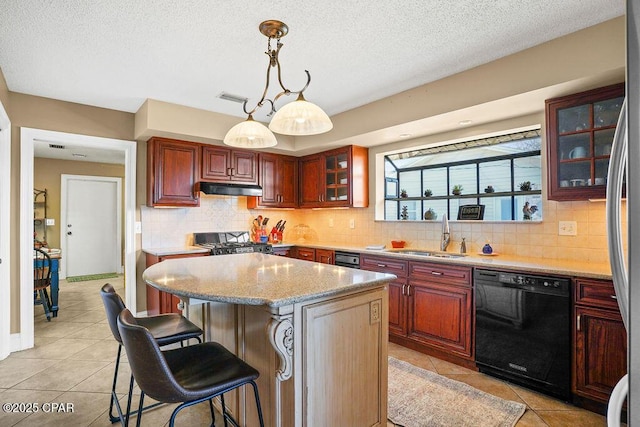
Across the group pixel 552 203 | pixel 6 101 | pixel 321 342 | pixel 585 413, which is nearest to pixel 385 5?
pixel 321 342

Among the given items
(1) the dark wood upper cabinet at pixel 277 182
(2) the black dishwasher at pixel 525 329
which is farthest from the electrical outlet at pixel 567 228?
(1) the dark wood upper cabinet at pixel 277 182

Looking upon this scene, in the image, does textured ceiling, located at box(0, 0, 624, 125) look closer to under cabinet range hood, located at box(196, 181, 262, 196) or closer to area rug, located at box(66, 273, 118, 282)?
under cabinet range hood, located at box(196, 181, 262, 196)

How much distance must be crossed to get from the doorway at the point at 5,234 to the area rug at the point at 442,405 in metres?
3.40

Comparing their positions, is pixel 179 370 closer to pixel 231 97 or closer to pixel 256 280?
pixel 256 280

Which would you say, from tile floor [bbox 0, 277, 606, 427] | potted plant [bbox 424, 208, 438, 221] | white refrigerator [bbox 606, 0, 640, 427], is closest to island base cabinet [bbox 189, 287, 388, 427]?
tile floor [bbox 0, 277, 606, 427]

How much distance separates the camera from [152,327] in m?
2.00

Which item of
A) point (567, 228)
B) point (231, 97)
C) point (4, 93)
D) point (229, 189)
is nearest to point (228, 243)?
point (229, 189)

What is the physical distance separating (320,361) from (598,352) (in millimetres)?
1830

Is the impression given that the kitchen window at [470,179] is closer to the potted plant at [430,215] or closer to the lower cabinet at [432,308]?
the potted plant at [430,215]

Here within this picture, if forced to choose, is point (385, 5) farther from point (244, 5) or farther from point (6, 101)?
point (6, 101)

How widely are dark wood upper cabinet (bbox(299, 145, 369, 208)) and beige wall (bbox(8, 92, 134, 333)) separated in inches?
91.9

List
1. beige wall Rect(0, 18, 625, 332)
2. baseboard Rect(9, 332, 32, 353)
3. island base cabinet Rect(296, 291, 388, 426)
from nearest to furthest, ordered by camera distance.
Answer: island base cabinet Rect(296, 291, 388, 426), beige wall Rect(0, 18, 625, 332), baseboard Rect(9, 332, 32, 353)

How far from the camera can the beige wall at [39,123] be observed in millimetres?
3236

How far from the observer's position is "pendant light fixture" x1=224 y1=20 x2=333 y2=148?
1939 millimetres
